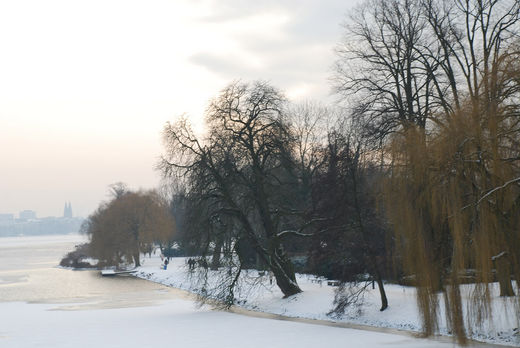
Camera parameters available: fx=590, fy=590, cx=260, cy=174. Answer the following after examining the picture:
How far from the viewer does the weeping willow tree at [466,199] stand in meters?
15.3

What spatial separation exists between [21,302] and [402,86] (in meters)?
27.0

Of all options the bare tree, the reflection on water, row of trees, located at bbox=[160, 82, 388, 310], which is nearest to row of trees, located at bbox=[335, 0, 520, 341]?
row of trees, located at bbox=[160, 82, 388, 310]

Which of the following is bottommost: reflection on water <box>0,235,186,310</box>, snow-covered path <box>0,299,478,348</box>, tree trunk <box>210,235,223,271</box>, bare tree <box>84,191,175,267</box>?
snow-covered path <box>0,299,478,348</box>

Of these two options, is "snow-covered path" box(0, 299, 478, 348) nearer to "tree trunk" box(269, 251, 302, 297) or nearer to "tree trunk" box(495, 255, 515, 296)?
"tree trunk" box(495, 255, 515, 296)

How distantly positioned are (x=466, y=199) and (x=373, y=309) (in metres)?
11.0

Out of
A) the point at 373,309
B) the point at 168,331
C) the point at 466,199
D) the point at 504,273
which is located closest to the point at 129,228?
the point at 168,331

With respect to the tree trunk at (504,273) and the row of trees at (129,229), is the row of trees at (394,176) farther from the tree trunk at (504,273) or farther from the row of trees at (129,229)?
the row of trees at (129,229)

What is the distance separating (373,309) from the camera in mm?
25812

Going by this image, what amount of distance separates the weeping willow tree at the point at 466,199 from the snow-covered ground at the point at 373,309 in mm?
1031

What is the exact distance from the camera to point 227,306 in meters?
30.8

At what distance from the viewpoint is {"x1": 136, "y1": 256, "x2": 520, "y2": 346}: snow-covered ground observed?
1862 centimetres

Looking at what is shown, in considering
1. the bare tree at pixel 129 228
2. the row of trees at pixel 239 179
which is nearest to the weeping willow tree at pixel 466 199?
the row of trees at pixel 239 179

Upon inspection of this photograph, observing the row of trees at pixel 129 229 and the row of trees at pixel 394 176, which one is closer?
the row of trees at pixel 394 176

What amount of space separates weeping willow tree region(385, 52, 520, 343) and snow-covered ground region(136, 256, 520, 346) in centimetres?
103
